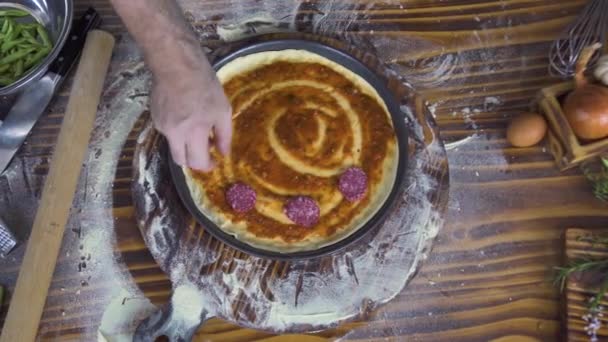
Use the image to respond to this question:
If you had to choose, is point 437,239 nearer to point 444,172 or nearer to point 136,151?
point 444,172

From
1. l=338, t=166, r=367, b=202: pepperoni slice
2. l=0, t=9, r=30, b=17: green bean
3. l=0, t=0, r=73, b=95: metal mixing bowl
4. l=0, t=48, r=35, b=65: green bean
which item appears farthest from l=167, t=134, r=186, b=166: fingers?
l=0, t=9, r=30, b=17: green bean

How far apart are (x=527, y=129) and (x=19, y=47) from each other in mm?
1364

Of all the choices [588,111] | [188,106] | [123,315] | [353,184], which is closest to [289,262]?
[353,184]

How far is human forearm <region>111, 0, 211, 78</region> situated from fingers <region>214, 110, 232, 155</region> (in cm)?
11

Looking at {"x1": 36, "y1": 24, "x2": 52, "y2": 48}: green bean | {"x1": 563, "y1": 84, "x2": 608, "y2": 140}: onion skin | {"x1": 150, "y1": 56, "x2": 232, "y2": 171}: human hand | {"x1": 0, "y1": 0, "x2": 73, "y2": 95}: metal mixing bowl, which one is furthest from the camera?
{"x1": 36, "y1": 24, "x2": 52, "y2": 48}: green bean

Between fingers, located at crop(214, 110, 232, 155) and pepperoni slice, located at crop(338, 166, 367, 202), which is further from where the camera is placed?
pepperoni slice, located at crop(338, 166, 367, 202)

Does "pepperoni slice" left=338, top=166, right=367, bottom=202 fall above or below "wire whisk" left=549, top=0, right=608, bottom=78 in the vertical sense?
below

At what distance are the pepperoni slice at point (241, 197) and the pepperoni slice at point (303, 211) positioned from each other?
0.09 m

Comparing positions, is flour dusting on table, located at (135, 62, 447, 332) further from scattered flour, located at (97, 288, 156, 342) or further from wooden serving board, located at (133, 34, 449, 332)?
scattered flour, located at (97, 288, 156, 342)

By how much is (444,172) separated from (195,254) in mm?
675

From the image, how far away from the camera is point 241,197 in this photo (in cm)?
146

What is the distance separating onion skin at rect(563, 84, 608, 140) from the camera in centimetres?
141

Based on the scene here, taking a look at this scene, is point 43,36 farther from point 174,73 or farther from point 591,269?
point 591,269

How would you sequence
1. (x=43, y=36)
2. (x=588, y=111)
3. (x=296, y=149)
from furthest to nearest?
1. (x=43, y=36)
2. (x=296, y=149)
3. (x=588, y=111)
